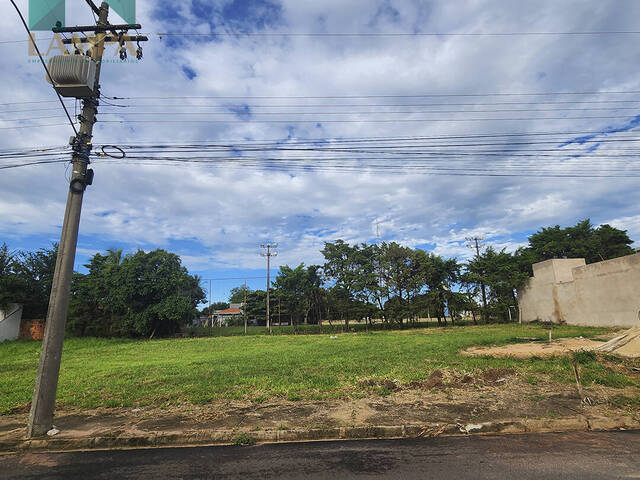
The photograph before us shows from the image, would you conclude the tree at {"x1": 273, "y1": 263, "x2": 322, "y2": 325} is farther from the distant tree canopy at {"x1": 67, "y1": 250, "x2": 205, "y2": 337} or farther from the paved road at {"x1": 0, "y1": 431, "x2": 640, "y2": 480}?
the paved road at {"x1": 0, "y1": 431, "x2": 640, "y2": 480}

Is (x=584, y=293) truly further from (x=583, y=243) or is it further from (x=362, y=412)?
(x=362, y=412)

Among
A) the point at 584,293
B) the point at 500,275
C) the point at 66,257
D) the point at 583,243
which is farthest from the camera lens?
the point at 583,243

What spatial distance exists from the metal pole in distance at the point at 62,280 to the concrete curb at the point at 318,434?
532 mm

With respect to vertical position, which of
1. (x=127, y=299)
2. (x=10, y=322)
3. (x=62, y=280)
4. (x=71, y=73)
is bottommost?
(x=10, y=322)

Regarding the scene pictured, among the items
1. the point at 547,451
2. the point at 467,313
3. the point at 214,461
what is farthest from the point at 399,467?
the point at 467,313

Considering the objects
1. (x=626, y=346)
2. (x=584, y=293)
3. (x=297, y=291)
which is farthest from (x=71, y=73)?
(x=297, y=291)

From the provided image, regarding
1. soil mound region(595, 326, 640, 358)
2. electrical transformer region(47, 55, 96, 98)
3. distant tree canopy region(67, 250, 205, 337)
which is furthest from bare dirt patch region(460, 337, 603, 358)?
distant tree canopy region(67, 250, 205, 337)

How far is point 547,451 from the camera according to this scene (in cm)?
460

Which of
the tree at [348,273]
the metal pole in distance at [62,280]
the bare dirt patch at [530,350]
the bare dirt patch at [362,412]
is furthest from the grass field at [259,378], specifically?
the tree at [348,273]

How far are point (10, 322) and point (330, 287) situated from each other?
3100 cm

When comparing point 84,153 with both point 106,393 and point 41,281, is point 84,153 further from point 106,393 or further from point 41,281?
point 41,281

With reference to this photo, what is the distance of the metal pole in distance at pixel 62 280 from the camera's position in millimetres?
5699

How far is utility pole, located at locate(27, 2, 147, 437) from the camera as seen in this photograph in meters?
5.71

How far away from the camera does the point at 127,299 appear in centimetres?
3042
